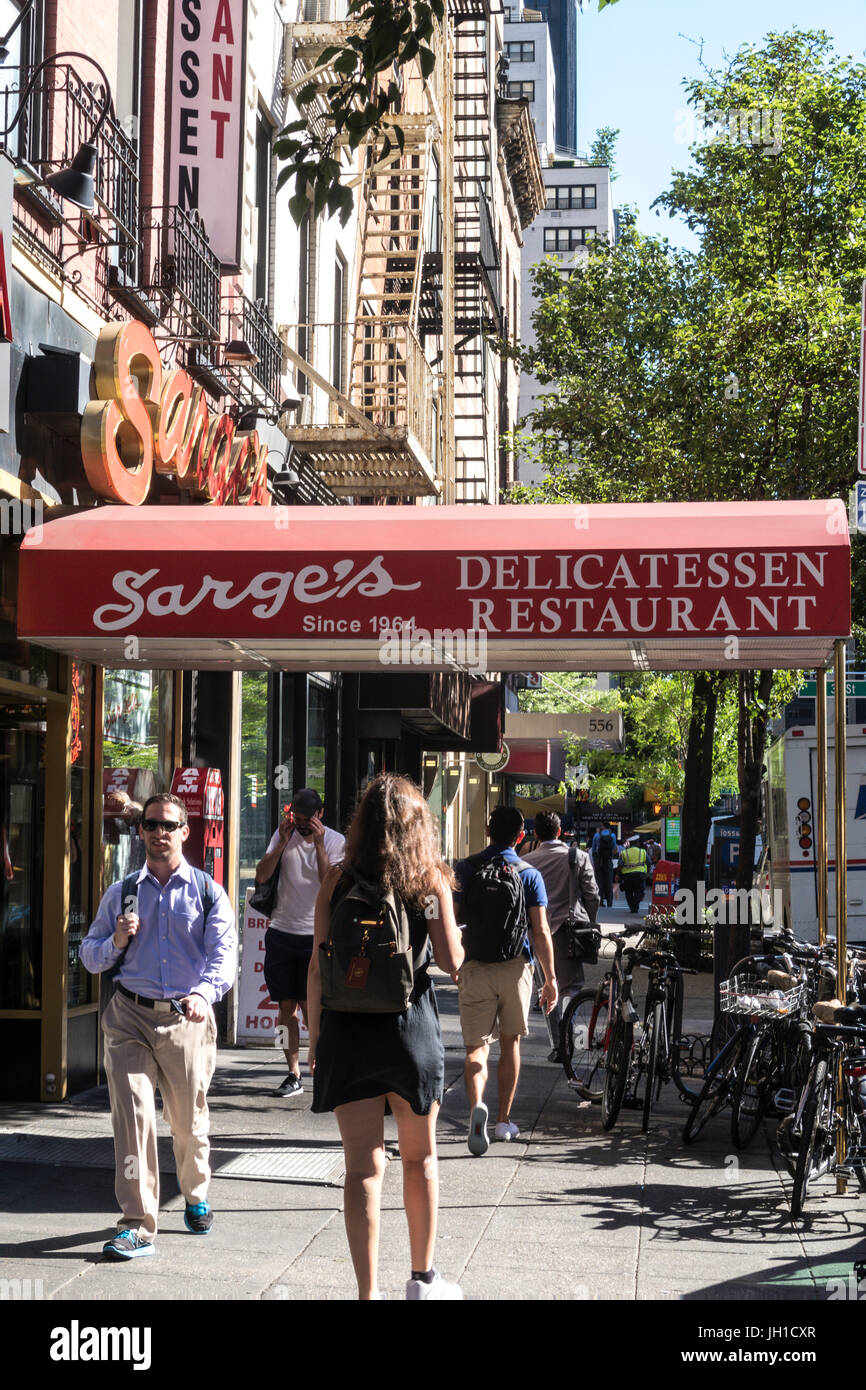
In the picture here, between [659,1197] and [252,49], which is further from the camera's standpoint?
[252,49]

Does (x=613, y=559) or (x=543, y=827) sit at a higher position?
(x=613, y=559)

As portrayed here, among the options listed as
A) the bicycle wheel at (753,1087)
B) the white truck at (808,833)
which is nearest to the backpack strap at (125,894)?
the bicycle wheel at (753,1087)

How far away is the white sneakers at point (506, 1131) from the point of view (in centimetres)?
910

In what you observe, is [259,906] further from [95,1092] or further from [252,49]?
[252,49]

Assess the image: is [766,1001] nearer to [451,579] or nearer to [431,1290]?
[451,579]

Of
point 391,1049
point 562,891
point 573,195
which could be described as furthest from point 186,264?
point 573,195

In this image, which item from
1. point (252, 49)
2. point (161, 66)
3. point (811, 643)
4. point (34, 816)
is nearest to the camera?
point (811, 643)

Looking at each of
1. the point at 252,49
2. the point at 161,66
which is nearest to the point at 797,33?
the point at 252,49

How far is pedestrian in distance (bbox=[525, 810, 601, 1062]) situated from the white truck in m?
5.57

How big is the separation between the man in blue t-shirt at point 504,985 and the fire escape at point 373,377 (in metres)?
6.18

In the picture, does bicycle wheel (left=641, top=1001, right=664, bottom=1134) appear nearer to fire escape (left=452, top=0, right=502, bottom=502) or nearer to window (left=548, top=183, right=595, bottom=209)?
fire escape (left=452, top=0, right=502, bottom=502)

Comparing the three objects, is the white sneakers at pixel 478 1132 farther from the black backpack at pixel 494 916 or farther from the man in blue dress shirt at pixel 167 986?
the man in blue dress shirt at pixel 167 986

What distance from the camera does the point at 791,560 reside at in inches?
306

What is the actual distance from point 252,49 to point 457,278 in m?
13.8
